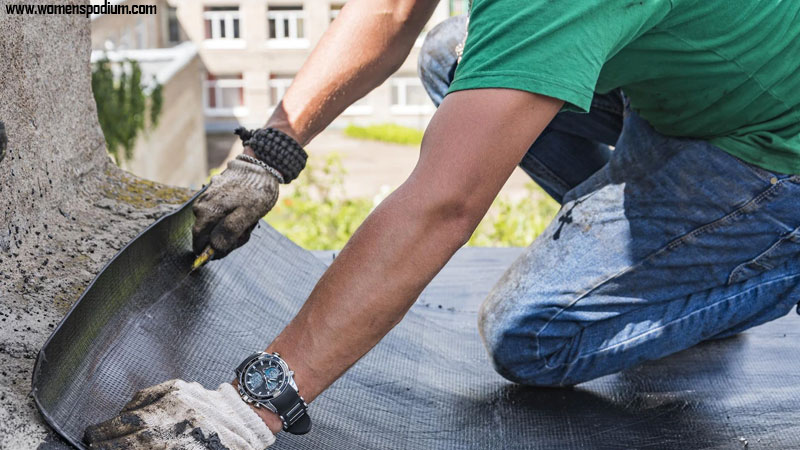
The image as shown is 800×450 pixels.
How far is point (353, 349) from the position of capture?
140cm

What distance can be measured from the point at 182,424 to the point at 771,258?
1395 mm

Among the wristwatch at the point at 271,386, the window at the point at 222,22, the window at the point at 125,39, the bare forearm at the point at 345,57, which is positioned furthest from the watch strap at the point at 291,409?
the window at the point at 222,22

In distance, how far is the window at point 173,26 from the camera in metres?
23.2

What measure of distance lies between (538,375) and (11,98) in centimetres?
136

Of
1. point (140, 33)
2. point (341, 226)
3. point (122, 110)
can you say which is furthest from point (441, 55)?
point (140, 33)

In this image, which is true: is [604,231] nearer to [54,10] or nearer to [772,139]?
[772,139]

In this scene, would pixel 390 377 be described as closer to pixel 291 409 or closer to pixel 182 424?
pixel 291 409

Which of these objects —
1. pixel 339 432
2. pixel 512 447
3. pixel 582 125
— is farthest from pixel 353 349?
pixel 582 125

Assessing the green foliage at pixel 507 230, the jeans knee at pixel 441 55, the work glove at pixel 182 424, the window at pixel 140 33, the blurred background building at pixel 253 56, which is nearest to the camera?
the work glove at pixel 182 424

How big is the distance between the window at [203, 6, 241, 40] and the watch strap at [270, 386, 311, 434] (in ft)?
76.9

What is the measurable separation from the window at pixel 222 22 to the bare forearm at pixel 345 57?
2262cm

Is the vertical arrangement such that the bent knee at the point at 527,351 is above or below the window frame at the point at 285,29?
above

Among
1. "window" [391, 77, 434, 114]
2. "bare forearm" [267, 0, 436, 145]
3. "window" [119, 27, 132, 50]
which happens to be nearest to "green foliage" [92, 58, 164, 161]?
"window" [119, 27, 132, 50]

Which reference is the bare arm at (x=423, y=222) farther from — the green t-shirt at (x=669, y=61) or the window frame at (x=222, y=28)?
the window frame at (x=222, y=28)
